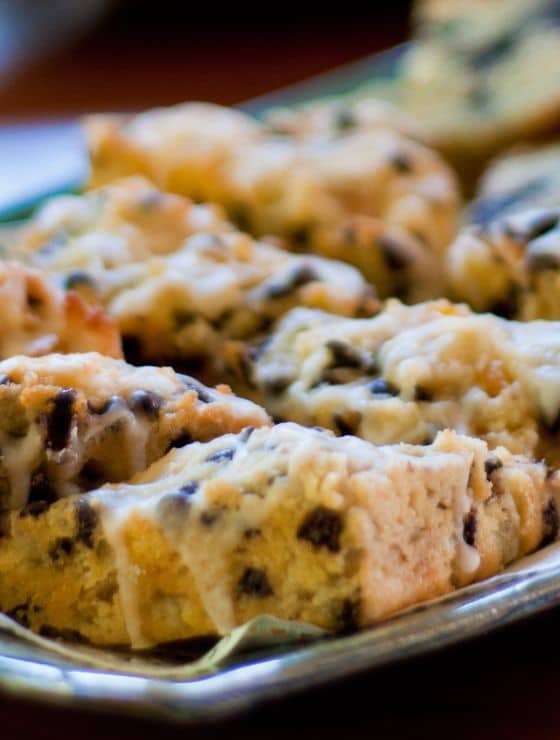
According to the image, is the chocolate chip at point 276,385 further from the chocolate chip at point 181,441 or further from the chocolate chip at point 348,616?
the chocolate chip at point 348,616

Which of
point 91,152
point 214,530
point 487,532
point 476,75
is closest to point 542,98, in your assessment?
point 476,75

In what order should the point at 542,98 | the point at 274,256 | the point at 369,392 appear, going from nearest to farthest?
the point at 369,392, the point at 274,256, the point at 542,98

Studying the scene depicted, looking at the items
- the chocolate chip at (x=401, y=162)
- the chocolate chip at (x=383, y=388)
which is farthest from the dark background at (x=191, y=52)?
the chocolate chip at (x=383, y=388)

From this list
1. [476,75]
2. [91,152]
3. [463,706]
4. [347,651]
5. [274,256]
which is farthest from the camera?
[476,75]

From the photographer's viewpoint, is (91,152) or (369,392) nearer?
(369,392)

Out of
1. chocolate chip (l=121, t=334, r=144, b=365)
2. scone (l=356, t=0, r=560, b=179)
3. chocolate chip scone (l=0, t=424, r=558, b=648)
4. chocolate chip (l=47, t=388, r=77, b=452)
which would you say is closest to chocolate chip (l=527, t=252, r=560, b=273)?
chocolate chip scone (l=0, t=424, r=558, b=648)

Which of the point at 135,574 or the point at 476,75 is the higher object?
the point at 476,75

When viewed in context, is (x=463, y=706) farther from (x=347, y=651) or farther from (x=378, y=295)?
(x=378, y=295)
